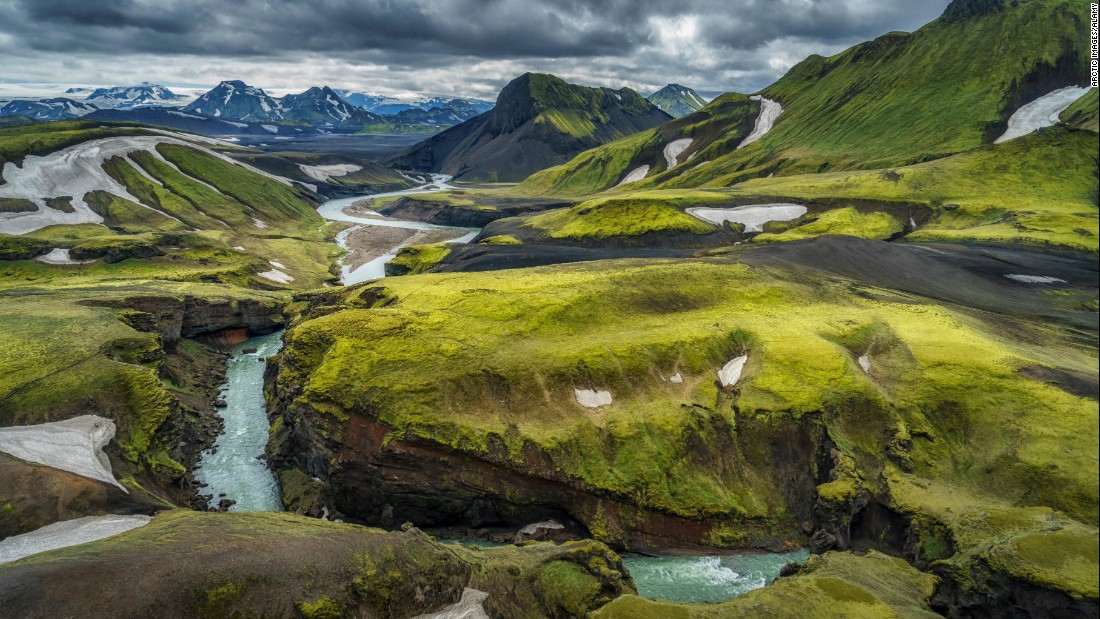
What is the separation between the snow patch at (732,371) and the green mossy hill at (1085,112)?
4689 inches

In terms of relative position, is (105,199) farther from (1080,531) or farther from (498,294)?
(1080,531)

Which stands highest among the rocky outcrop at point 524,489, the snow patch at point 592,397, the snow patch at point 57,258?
the snow patch at point 57,258

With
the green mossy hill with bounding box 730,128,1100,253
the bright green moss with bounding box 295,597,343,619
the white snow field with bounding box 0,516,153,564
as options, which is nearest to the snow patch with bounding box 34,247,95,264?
the white snow field with bounding box 0,516,153,564

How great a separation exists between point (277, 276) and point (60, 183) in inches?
3866

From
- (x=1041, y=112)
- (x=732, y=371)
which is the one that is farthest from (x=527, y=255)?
(x=1041, y=112)

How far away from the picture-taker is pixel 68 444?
1828 inches

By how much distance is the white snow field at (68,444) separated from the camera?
42594 millimetres

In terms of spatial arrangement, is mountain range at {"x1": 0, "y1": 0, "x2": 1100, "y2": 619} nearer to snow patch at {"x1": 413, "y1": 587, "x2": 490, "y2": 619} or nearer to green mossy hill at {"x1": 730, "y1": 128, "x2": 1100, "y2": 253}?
snow patch at {"x1": 413, "y1": 587, "x2": 490, "y2": 619}

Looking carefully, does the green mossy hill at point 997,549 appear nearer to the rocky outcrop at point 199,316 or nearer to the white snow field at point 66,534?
the white snow field at point 66,534

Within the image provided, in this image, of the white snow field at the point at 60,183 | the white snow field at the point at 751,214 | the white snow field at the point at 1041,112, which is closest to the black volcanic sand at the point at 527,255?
the white snow field at the point at 751,214

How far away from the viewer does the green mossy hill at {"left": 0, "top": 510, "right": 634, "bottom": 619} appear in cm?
2730

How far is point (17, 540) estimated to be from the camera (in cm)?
3478

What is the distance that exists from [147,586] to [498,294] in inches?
1841

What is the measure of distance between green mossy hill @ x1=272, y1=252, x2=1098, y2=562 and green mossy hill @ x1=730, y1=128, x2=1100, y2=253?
156 feet
